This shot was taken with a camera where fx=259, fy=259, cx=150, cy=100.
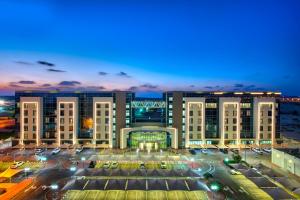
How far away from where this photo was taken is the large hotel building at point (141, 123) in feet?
307

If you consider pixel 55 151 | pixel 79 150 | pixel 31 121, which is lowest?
pixel 79 150

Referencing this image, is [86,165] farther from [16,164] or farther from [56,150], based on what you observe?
[56,150]

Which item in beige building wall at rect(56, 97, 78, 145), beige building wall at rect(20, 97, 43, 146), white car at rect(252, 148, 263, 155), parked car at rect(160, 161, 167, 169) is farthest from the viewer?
beige building wall at rect(56, 97, 78, 145)

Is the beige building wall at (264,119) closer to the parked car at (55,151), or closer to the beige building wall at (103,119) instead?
the beige building wall at (103,119)

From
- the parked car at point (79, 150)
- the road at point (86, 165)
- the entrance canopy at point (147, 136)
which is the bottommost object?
the road at point (86, 165)

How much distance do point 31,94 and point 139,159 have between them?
47.4m

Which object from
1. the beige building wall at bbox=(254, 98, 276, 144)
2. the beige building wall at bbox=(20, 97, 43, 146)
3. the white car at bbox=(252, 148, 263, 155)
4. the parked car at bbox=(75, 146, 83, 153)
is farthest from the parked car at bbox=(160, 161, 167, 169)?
the beige building wall at bbox=(20, 97, 43, 146)

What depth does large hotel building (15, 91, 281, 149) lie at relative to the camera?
307ft

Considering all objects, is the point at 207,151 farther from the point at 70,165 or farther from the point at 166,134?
the point at 70,165

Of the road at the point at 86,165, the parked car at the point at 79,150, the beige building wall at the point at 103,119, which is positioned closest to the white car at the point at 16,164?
the road at the point at 86,165

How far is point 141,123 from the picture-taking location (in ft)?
319

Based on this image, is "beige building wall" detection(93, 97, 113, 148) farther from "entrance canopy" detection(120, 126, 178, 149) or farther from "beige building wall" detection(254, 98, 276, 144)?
"beige building wall" detection(254, 98, 276, 144)

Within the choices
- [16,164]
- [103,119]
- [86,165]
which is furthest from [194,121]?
[16,164]

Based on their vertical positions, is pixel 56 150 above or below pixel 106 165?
above
